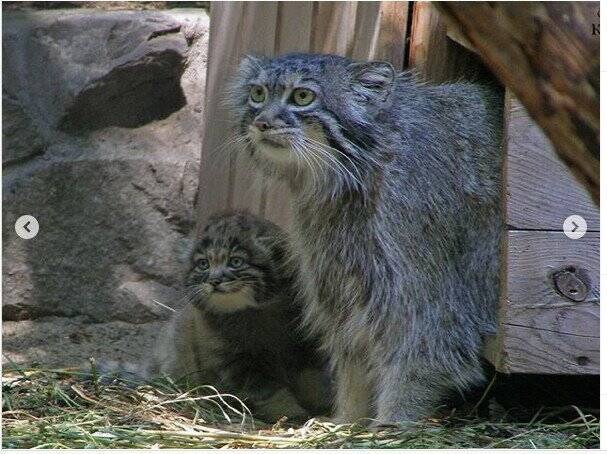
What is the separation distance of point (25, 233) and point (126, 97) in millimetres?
817

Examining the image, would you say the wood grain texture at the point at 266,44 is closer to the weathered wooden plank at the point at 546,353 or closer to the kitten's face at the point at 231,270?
the kitten's face at the point at 231,270

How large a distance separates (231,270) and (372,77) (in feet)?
3.14

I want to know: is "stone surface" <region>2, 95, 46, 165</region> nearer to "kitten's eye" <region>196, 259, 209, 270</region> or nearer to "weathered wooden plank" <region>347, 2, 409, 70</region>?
"kitten's eye" <region>196, 259, 209, 270</region>

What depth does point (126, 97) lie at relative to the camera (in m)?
5.38

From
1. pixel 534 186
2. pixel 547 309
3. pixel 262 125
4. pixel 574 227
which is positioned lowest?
pixel 547 309

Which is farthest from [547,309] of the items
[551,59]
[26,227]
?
[26,227]

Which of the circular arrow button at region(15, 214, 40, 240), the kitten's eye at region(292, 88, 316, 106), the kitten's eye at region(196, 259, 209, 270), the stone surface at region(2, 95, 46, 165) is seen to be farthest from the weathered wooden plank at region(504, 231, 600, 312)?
the stone surface at region(2, 95, 46, 165)

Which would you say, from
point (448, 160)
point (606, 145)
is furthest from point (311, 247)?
point (606, 145)

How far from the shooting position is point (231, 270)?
4.37 m

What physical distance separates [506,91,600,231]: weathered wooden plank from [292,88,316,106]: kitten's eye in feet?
2.27

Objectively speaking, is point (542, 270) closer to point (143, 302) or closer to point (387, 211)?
point (387, 211)

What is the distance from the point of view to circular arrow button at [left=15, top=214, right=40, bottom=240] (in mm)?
5105

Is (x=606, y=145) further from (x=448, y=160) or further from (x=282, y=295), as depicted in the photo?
(x=282, y=295)

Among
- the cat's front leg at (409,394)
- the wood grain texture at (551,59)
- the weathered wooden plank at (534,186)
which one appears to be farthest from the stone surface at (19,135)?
the wood grain texture at (551,59)
